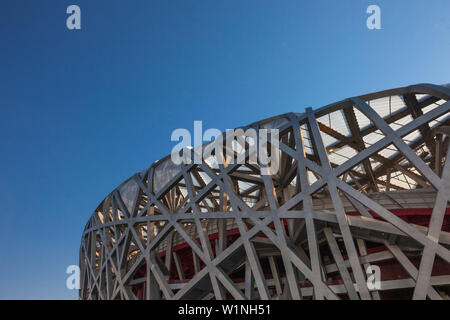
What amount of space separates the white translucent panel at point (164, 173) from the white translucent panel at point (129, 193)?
6.39 ft

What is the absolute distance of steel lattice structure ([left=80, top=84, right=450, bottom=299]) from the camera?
10805 millimetres

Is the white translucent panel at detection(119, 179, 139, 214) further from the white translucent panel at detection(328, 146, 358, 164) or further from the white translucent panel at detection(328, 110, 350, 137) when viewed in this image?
the white translucent panel at detection(328, 146, 358, 164)

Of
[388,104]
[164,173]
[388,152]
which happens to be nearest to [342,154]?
[388,152]

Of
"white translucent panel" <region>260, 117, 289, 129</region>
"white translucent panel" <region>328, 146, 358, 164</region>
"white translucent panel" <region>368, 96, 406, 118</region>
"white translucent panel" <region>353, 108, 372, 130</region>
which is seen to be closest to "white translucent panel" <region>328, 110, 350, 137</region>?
"white translucent panel" <region>353, 108, 372, 130</region>

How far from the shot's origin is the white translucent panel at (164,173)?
18077 mm

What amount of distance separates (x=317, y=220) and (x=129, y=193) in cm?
1375

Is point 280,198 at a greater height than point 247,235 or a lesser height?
greater

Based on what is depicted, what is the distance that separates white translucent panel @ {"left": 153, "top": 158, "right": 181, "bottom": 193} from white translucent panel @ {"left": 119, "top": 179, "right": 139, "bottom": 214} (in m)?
1.95

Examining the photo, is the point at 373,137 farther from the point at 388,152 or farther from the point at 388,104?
the point at 388,104
